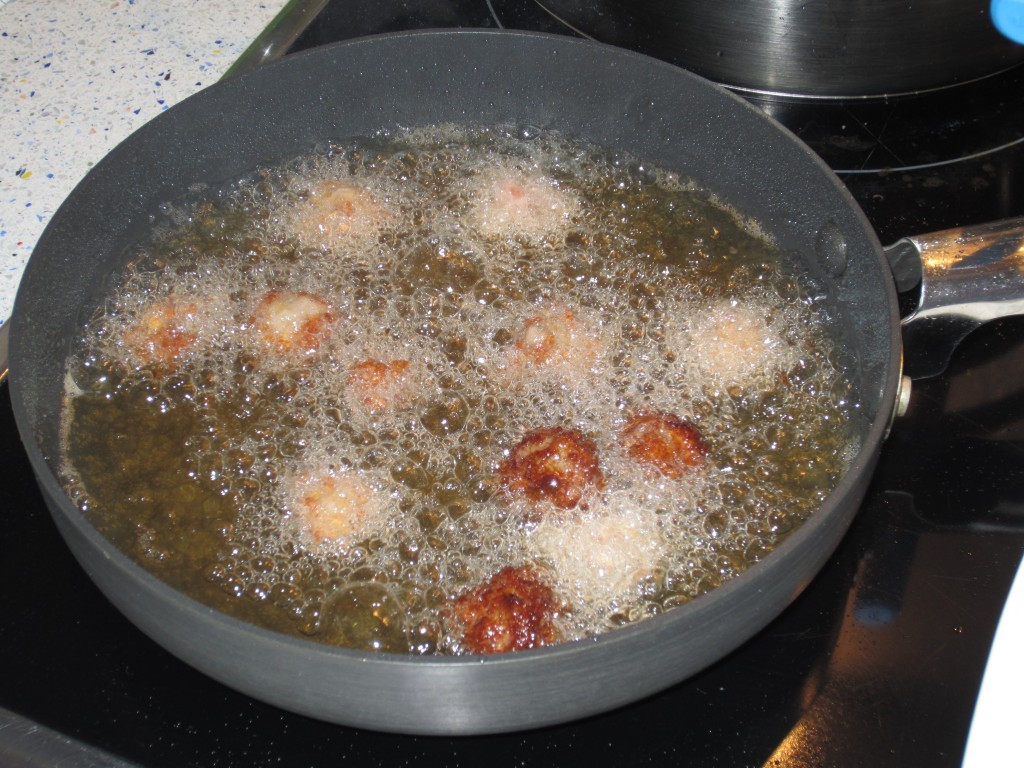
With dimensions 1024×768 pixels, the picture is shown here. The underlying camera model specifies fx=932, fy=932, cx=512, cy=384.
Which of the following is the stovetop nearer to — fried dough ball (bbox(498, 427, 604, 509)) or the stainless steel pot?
fried dough ball (bbox(498, 427, 604, 509))

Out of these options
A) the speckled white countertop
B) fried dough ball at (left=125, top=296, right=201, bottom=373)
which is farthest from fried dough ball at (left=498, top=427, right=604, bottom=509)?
the speckled white countertop

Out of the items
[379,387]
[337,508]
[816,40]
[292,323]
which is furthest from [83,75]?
[816,40]

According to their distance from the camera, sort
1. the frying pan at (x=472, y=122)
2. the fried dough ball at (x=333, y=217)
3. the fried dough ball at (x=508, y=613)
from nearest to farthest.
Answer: the frying pan at (x=472, y=122)
the fried dough ball at (x=508, y=613)
the fried dough ball at (x=333, y=217)

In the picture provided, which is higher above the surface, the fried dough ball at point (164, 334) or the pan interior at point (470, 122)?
the pan interior at point (470, 122)

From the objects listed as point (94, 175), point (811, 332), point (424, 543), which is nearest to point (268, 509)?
point (424, 543)

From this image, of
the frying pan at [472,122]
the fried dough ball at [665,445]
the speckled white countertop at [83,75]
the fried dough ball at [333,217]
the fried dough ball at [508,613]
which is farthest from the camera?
the speckled white countertop at [83,75]

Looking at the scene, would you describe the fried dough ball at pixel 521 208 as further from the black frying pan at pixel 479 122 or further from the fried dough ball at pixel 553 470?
the fried dough ball at pixel 553 470

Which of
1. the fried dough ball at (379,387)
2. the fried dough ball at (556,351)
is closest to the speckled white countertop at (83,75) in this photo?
the fried dough ball at (379,387)
